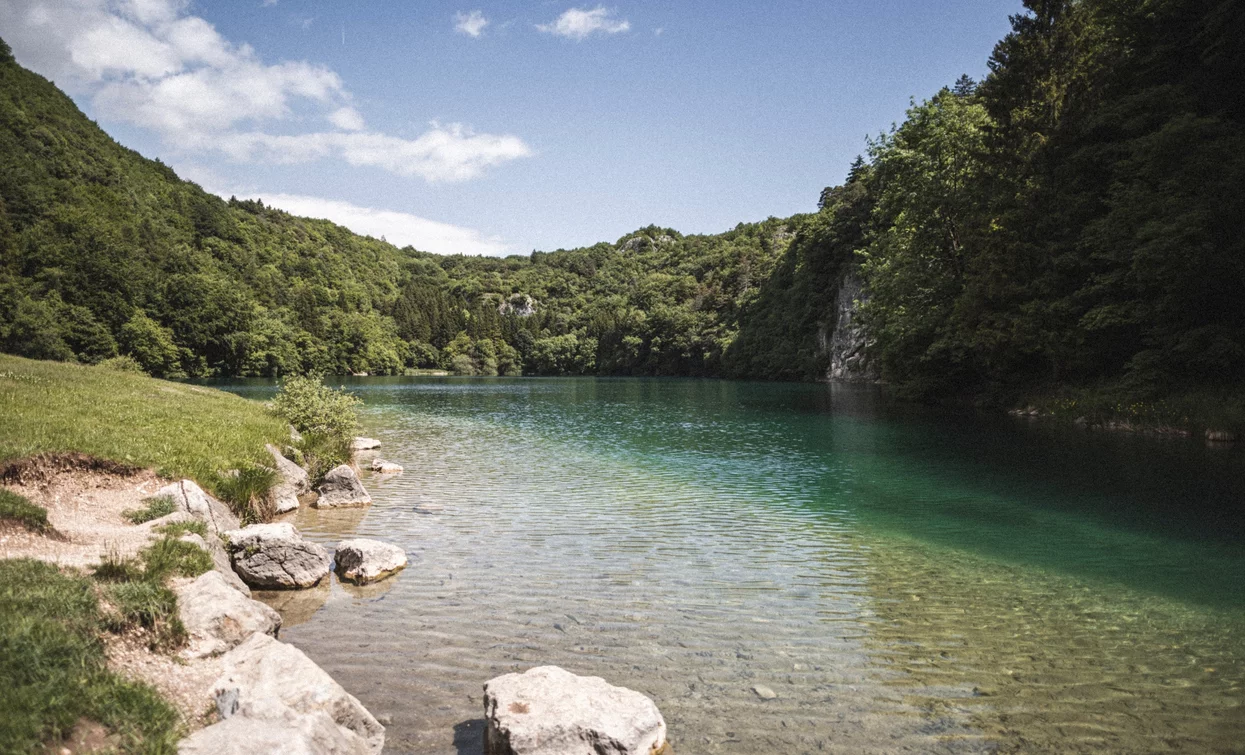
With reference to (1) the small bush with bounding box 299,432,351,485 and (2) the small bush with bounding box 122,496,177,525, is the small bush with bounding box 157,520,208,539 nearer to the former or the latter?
(2) the small bush with bounding box 122,496,177,525

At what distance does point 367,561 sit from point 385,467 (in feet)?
42.5

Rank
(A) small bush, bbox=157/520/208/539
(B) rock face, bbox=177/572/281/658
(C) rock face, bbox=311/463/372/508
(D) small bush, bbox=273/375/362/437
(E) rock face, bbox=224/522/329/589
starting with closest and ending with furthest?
(B) rock face, bbox=177/572/281/658
(A) small bush, bbox=157/520/208/539
(E) rock face, bbox=224/522/329/589
(C) rock face, bbox=311/463/372/508
(D) small bush, bbox=273/375/362/437

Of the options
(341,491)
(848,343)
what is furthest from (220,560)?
(848,343)

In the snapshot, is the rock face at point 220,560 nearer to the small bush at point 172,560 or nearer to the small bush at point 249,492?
the small bush at point 172,560

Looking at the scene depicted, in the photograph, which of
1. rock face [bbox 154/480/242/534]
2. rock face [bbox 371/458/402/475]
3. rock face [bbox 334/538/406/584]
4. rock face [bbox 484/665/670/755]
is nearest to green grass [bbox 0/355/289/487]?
rock face [bbox 154/480/242/534]

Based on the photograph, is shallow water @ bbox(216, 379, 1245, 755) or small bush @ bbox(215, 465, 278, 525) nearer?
shallow water @ bbox(216, 379, 1245, 755)

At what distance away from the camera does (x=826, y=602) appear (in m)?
11.0

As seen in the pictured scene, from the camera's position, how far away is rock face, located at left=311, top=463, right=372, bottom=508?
723 inches

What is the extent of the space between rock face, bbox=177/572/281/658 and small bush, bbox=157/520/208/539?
189 cm

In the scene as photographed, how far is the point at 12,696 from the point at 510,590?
722 centimetres

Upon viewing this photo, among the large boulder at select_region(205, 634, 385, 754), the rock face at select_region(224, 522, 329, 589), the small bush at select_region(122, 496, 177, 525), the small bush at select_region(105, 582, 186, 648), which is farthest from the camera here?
the rock face at select_region(224, 522, 329, 589)

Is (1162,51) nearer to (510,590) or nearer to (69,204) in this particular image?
(510,590)

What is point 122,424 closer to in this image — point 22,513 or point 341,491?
point 341,491


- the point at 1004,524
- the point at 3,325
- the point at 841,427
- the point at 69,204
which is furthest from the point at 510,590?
the point at 69,204
